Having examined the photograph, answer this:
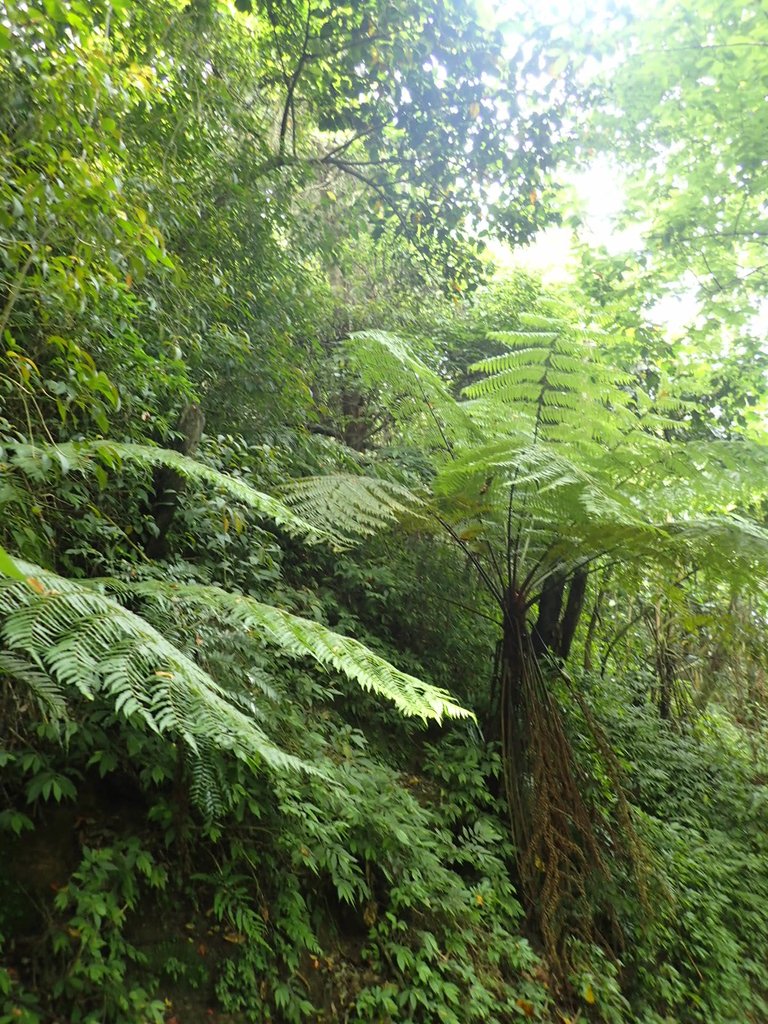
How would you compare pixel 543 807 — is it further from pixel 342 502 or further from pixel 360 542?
pixel 342 502

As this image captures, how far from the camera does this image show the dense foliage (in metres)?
1.75

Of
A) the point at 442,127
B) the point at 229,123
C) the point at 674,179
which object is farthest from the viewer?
the point at 674,179

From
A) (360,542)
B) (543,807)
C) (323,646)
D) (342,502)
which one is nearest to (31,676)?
(323,646)

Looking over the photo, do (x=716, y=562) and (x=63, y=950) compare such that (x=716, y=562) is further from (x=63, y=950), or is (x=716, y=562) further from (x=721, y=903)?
(x=63, y=950)

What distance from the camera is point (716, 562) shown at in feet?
9.07

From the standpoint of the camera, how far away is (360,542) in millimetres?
2861

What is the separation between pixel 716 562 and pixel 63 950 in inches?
106

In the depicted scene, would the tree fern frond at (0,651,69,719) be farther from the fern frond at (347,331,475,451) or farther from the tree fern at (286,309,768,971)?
the fern frond at (347,331,475,451)

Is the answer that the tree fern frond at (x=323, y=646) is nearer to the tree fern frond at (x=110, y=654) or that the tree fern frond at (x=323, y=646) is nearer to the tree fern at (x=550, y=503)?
the tree fern frond at (x=110, y=654)

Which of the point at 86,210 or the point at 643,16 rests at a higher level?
the point at 643,16

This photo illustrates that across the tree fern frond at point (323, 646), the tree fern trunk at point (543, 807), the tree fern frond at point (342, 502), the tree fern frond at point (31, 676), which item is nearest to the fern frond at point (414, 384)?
the tree fern frond at point (342, 502)

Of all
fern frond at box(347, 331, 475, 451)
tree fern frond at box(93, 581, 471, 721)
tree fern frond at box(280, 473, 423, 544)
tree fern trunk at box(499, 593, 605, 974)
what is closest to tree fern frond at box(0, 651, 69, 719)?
tree fern frond at box(93, 581, 471, 721)

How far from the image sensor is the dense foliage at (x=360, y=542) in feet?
5.74

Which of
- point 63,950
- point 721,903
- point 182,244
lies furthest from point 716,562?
point 182,244
